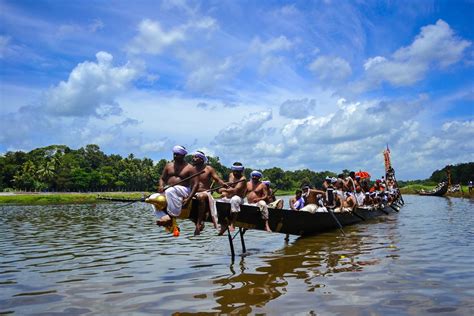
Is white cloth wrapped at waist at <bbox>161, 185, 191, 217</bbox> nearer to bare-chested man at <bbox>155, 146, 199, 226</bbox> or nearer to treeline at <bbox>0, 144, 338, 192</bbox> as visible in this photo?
bare-chested man at <bbox>155, 146, 199, 226</bbox>

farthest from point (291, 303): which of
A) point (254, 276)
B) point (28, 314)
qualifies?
point (28, 314)

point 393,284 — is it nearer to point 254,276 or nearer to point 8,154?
point 254,276

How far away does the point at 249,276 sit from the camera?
25.5 feet

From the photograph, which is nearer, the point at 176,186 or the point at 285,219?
the point at 176,186

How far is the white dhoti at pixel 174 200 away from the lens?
24.1 feet

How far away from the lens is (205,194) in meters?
7.96

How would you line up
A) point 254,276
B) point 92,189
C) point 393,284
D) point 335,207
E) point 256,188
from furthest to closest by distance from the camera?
point 92,189
point 335,207
point 256,188
point 254,276
point 393,284

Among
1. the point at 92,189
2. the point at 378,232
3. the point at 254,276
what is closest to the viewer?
the point at 254,276

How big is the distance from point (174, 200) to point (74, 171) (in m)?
86.9

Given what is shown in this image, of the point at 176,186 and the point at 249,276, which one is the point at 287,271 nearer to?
the point at 249,276

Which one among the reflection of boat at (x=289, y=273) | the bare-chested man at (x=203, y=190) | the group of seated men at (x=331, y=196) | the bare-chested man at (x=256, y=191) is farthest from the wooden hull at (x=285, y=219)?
the bare-chested man at (x=256, y=191)

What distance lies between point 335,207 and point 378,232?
1.90 meters

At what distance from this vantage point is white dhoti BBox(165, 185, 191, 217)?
24.1 feet

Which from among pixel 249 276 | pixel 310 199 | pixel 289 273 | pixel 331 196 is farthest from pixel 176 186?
pixel 331 196
